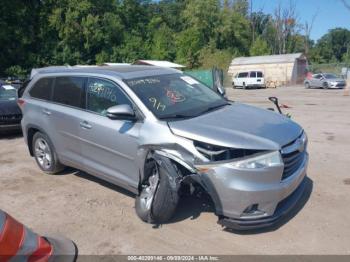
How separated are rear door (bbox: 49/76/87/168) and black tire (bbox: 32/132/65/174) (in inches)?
7.5

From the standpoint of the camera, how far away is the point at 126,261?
3791mm

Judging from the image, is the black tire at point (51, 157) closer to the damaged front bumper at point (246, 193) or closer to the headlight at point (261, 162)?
the damaged front bumper at point (246, 193)

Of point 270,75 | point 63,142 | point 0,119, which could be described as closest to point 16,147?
point 0,119

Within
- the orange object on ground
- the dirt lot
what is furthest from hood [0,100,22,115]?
the orange object on ground

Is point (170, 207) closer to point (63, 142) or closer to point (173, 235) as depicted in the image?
point (173, 235)

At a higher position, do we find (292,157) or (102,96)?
(102,96)

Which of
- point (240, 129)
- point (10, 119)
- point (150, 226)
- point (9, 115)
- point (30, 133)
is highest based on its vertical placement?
point (240, 129)

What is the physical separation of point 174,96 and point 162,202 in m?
1.44

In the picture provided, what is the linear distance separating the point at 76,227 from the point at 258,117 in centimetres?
251

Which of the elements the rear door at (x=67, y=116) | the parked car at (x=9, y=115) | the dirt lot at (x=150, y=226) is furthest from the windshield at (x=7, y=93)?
the rear door at (x=67, y=116)

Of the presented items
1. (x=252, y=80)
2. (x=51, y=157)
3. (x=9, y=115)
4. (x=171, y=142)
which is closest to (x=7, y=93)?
(x=9, y=115)

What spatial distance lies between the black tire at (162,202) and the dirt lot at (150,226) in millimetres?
148

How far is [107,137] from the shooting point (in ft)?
16.1

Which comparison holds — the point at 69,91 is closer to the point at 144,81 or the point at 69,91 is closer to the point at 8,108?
the point at 144,81
